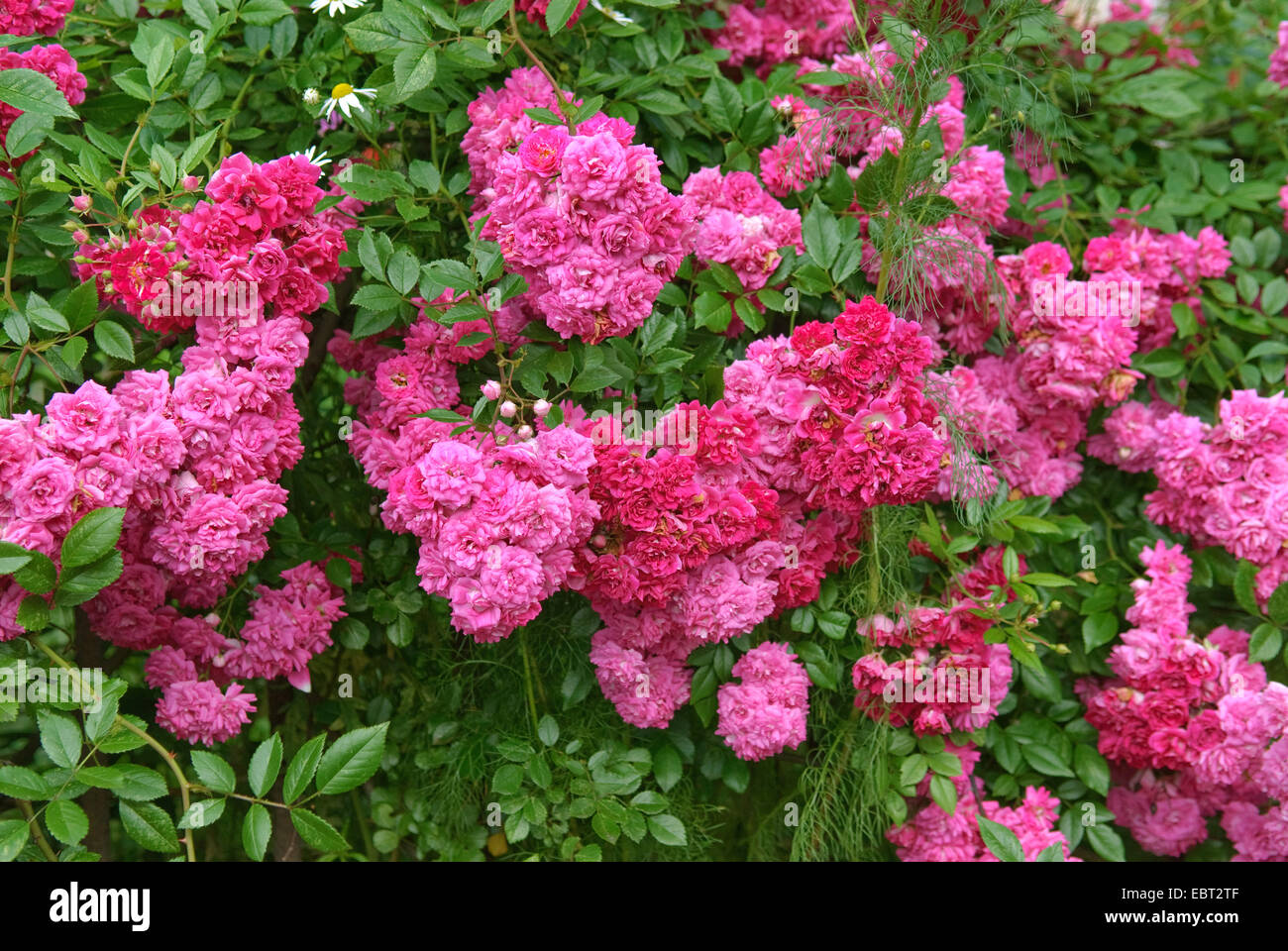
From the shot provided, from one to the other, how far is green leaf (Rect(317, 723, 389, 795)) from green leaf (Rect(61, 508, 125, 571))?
36 cm

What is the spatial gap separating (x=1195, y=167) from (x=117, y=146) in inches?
79.5

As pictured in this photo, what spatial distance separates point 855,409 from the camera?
1552 mm

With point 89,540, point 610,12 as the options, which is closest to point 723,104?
point 610,12

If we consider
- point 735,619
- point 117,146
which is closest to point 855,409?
point 735,619

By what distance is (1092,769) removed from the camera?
1.88 metres

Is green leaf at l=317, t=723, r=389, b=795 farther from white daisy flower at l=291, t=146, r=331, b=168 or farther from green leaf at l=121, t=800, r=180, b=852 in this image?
white daisy flower at l=291, t=146, r=331, b=168

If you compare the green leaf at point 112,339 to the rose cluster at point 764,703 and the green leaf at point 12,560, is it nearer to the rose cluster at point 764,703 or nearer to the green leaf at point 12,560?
the green leaf at point 12,560

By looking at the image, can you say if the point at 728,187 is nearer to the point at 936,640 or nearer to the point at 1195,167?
the point at 936,640

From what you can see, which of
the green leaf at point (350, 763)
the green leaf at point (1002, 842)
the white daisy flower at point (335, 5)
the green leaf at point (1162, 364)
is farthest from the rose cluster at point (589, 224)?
the green leaf at point (1162, 364)

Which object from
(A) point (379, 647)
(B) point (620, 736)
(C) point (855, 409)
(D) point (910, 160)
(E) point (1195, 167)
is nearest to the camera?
(C) point (855, 409)

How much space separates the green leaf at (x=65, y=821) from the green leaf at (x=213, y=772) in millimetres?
130

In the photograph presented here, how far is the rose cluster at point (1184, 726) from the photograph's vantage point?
176cm

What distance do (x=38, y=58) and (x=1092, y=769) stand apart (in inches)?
78.8

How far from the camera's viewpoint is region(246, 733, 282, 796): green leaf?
1304mm
